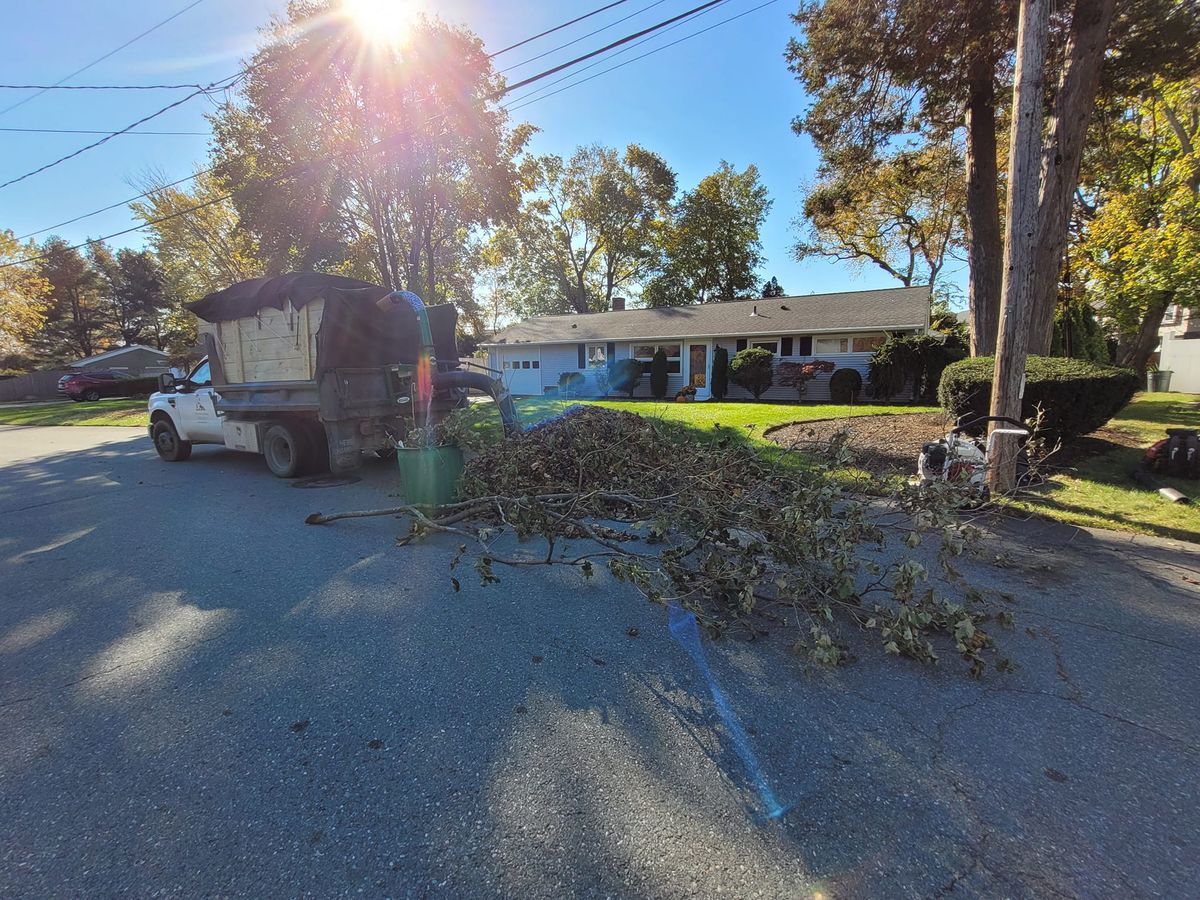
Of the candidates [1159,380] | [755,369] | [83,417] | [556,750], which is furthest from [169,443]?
[1159,380]

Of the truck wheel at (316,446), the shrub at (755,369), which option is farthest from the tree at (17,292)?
the shrub at (755,369)

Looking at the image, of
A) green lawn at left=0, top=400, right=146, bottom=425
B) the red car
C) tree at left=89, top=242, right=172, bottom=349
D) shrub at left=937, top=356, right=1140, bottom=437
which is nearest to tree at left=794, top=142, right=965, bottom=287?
shrub at left=937, top=356, right=1140, bottom=437

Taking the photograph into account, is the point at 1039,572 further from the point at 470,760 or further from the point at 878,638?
the point at 470,760

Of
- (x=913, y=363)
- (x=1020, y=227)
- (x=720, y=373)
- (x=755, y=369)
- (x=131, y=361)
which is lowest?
(x=720, y=373)

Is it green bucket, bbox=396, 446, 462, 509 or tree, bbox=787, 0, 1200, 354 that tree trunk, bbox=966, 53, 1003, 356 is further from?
green bucket, bbox=396, 446, 462, 509

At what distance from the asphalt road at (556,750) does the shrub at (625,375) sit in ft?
57.9

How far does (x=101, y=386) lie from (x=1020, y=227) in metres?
40.5

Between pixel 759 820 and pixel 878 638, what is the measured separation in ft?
5.63

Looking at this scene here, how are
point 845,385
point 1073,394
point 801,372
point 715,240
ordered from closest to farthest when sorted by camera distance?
point 1073,394
point 845,385
point 801,372
point 715,240

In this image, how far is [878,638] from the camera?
319 centimetres

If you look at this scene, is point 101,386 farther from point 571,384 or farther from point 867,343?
point 867,343

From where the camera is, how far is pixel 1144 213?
14.6 metres

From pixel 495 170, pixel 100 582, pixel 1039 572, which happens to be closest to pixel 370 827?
pixel 100 582

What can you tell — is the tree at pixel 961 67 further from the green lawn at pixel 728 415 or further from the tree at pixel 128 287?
the tree at pixel 128 287
